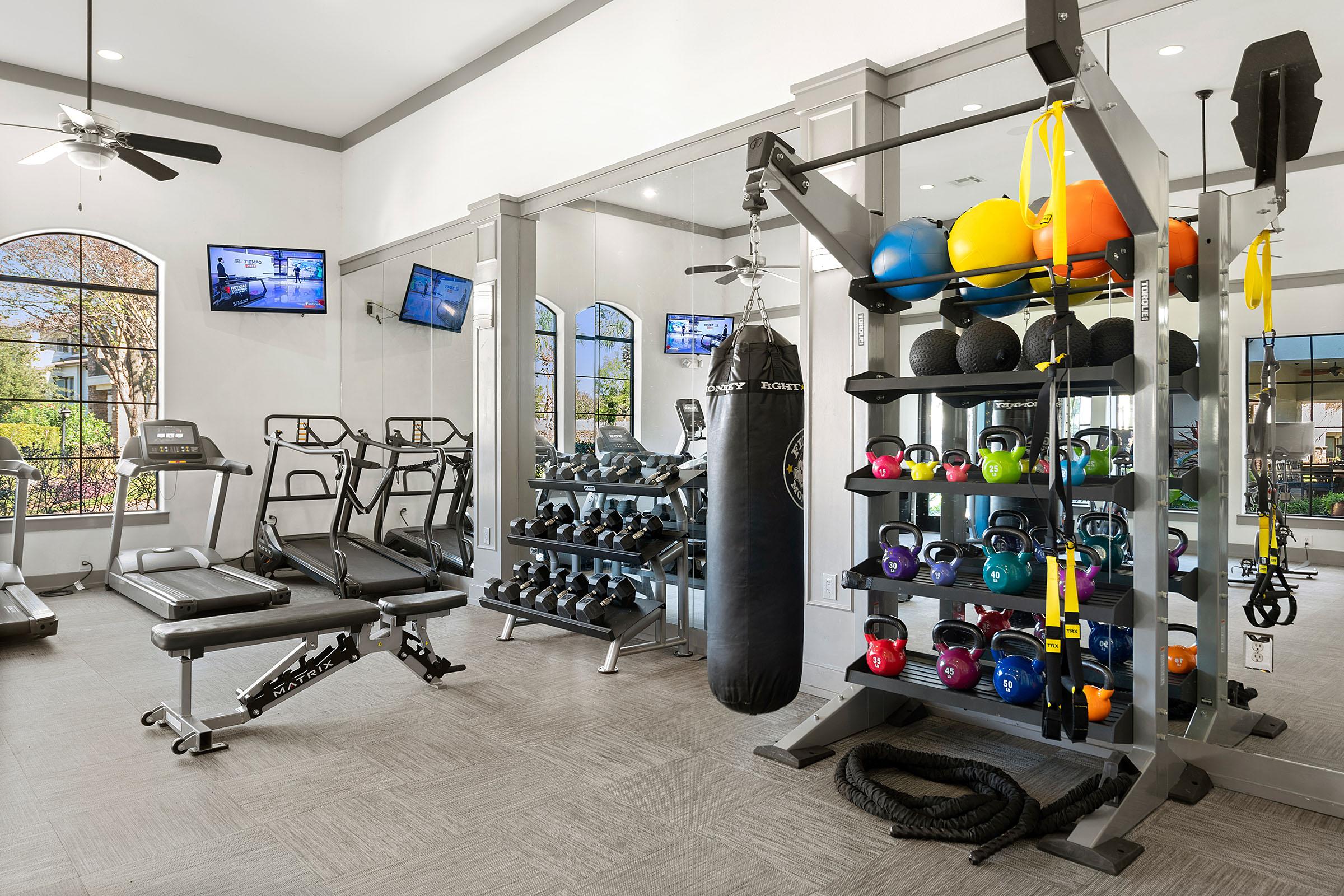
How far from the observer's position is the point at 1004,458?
2.87m

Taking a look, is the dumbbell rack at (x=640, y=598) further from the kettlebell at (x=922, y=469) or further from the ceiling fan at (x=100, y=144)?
the ceiling fan at (x=100, y=144)

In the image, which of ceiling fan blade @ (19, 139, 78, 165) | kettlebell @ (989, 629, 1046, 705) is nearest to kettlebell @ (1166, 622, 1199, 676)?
kettlebell @ (989, 629, 1046, 705)

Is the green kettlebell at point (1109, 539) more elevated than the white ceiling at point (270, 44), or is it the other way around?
the white ceiling at point (270, 44)

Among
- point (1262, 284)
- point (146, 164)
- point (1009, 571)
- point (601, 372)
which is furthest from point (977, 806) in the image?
point (146, 164)

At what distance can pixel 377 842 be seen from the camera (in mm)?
2607

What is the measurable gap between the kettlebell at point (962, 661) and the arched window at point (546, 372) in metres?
3.33

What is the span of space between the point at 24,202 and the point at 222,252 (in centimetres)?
142

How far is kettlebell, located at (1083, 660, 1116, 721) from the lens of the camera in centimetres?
273

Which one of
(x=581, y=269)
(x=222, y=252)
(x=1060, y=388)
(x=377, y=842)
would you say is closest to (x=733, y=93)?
(x=581, y=269)

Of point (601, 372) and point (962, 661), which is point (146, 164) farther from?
point (962, 661)

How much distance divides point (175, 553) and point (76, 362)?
1.98 m

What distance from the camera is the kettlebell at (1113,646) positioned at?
3.13 metres

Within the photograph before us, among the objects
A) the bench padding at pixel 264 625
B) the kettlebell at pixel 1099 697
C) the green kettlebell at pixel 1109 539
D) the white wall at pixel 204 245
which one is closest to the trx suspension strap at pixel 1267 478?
the green kettlebell at pixel 1109 539

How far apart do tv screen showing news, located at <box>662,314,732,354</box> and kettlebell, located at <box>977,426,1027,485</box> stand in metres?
1.94
